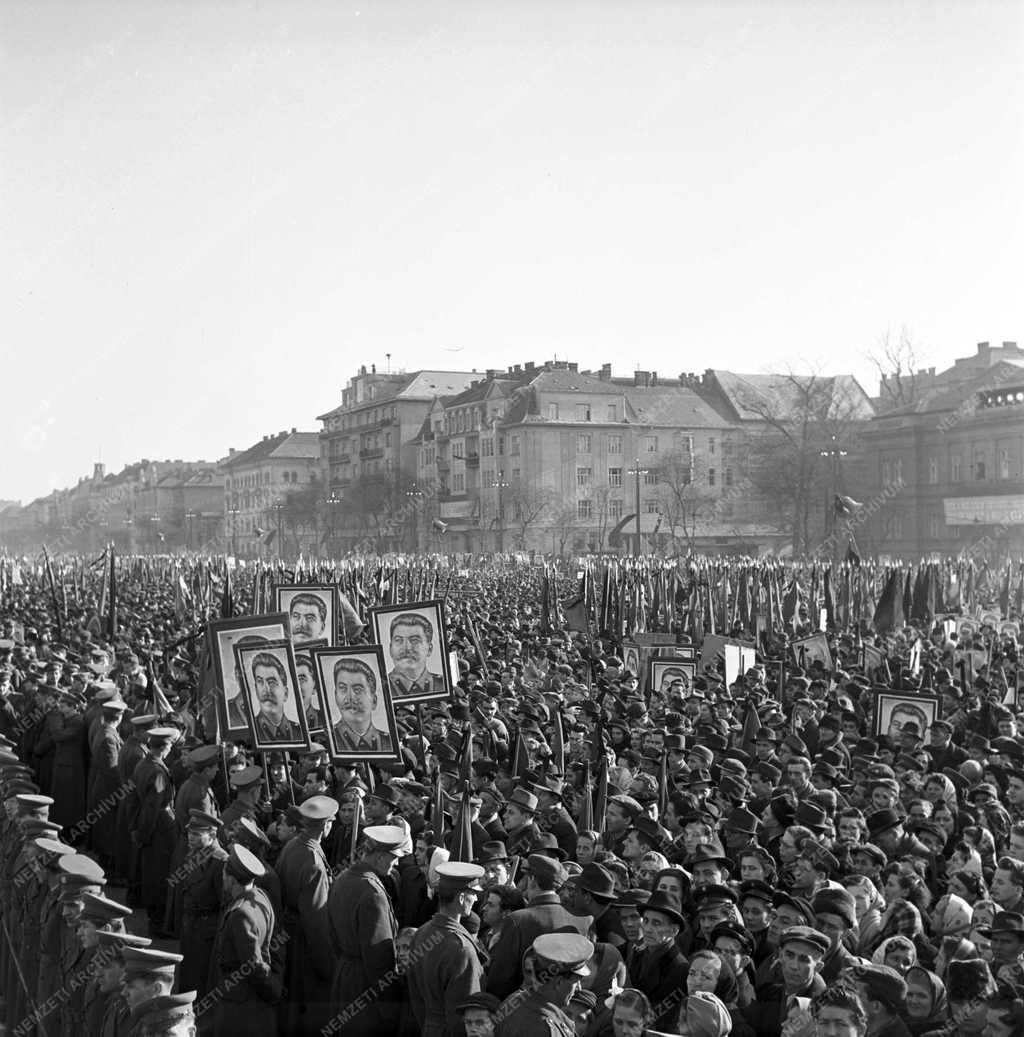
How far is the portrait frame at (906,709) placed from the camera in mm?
13695

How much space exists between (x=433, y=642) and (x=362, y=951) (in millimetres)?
6016

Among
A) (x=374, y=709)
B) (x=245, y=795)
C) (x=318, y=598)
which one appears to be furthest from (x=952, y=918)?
(x=318, y=598)

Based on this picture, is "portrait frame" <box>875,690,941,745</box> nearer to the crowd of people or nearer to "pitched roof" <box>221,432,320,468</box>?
the crowd of people

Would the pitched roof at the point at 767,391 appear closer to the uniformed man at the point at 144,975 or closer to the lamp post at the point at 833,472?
the lamp post at the point at 833,472

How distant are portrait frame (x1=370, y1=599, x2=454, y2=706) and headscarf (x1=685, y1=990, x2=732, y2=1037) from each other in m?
7.17

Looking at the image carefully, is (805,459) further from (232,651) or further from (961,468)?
(232,651)

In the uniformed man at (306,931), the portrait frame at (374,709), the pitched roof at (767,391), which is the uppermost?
the pitched roof at (767,391)

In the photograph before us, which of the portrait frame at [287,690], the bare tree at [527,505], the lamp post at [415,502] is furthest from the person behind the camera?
the lamp post at [415,502]

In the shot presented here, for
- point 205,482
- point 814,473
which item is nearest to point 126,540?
point 205,482

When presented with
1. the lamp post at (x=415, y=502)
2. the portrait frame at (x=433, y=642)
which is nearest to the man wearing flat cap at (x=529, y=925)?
the portrait frame at (x=433, y=642)

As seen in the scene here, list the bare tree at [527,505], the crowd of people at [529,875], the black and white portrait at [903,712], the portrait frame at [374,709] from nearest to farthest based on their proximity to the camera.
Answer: the crowd of people at [529,875]
the portrait frame at [374,709]
the black and white portrait at [903,712]
the bare tree at [527,505]

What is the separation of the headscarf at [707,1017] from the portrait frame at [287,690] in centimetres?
540

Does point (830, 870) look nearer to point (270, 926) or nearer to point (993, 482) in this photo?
point (270, 926)

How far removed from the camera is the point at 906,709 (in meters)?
13.9
